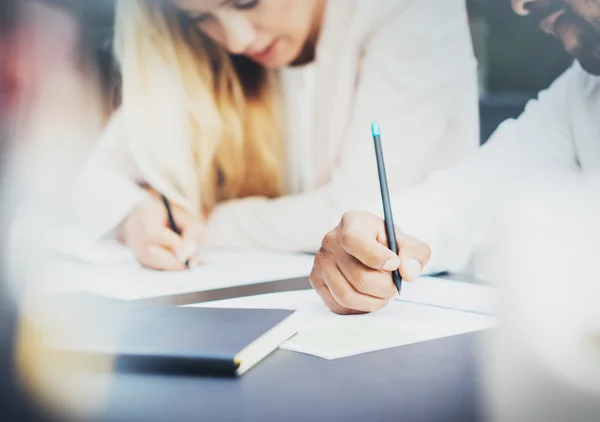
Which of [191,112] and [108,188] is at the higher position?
[191,112]

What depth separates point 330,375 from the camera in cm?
50

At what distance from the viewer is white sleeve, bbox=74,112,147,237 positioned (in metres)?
1.09

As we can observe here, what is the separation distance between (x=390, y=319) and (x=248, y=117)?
531 millimetres

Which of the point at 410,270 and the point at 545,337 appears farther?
the point at 410,270

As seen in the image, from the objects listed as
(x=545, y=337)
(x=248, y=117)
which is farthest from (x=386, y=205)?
(x=248, y=117)

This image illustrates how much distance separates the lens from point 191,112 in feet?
3.64

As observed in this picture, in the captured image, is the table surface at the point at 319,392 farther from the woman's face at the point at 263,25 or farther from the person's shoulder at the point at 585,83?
the woman's face at the point at 263,25

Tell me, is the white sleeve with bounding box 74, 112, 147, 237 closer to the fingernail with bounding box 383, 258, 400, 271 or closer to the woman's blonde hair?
the woman's blonde hair

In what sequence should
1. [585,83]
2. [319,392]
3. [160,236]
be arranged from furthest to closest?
[160,236] < [585,83] < [319,392]

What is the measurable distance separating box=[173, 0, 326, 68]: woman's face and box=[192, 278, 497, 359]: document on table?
43 centimetres

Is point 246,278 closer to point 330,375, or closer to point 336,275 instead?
point 336,275

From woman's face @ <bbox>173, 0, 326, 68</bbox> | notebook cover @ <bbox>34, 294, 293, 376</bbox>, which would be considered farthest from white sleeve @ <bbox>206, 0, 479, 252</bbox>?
notebook cover @ <bbox>34, 294, 293, 376</bbox>

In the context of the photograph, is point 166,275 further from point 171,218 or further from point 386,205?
point 386,205

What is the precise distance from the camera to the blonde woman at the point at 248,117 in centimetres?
104
